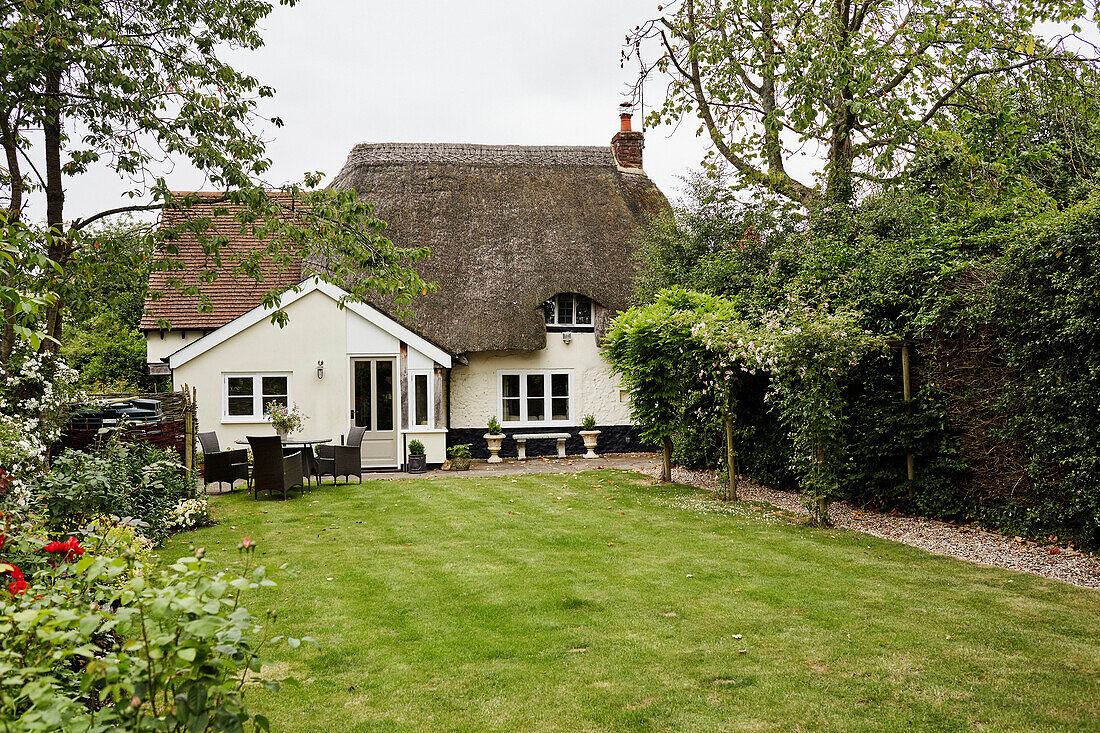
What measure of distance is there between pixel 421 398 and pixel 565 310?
14.6 feet

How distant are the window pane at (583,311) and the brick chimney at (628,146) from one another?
571cm

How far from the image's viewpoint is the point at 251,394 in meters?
15.9

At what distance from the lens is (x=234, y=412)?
15.9 meters

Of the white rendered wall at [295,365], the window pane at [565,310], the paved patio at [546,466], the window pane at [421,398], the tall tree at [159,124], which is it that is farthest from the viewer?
the window pane at [565,310]

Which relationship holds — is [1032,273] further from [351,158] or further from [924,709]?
[351,158]

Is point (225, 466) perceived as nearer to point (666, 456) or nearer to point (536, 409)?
point (666, 456)

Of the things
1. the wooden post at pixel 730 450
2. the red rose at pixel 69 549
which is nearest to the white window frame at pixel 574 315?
the wooden post at pixel 730 450

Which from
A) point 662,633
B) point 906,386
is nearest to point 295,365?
point 906,386

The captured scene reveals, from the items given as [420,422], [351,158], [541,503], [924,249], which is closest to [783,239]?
[924,249]

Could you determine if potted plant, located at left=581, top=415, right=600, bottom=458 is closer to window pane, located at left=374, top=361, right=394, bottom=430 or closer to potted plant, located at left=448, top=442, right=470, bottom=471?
potted plant, located at left=448, top=442, right=470, bottom=471

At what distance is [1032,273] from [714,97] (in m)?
8.23

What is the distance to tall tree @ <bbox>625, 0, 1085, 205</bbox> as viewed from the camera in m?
11.5

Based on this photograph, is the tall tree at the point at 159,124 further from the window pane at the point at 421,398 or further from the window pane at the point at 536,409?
the window pane at the point at 536,409

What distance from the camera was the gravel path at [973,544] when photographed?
21.5 ft
